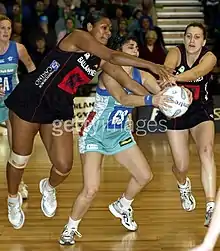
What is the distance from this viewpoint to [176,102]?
4.84m

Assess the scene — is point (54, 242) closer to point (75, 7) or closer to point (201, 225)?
point (201, 225)

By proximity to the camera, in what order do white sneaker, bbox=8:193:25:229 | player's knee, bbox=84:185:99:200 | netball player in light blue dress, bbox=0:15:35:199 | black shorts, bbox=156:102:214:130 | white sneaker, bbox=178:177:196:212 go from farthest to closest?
1. netball player in light blue dress, bbox=0:15:35:199
2. white sneaker, bbox=178:177:196:212
3. black shorts, bbox=156:102:214:130
4. white sneaker, bbox=8:193:25:229
5. player's knee, bbox=84:185:99:200

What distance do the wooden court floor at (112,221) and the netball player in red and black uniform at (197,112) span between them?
1.22 ft

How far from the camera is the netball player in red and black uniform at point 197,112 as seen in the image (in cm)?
578

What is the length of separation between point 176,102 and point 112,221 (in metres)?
1.65

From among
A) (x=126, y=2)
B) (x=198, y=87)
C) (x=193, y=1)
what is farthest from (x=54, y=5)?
(x=198, y=87)

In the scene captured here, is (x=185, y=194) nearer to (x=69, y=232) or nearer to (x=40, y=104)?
(x=69, y=232)

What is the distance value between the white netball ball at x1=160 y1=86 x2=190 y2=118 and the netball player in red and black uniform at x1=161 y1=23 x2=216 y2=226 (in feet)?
2.63

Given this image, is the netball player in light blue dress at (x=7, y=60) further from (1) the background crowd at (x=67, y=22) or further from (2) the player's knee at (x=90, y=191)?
(1) the background crowd at (x=67, y=22)

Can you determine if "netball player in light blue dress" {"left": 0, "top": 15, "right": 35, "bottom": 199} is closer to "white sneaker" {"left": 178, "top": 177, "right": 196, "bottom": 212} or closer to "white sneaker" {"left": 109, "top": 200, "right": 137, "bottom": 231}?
"white sneaker" {"left": 109, "top": 200, "right": 137, "bottom": 231}

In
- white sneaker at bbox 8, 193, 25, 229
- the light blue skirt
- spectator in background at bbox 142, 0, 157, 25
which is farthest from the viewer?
spectator in background at bbox 142, 0, 157, 25

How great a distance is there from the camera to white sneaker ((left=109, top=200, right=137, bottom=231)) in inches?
227

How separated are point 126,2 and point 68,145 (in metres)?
8.63

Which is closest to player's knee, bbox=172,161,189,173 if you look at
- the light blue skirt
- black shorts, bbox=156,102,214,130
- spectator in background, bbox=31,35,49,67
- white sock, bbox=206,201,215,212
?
black shorts, bbox=156,102,214,130
